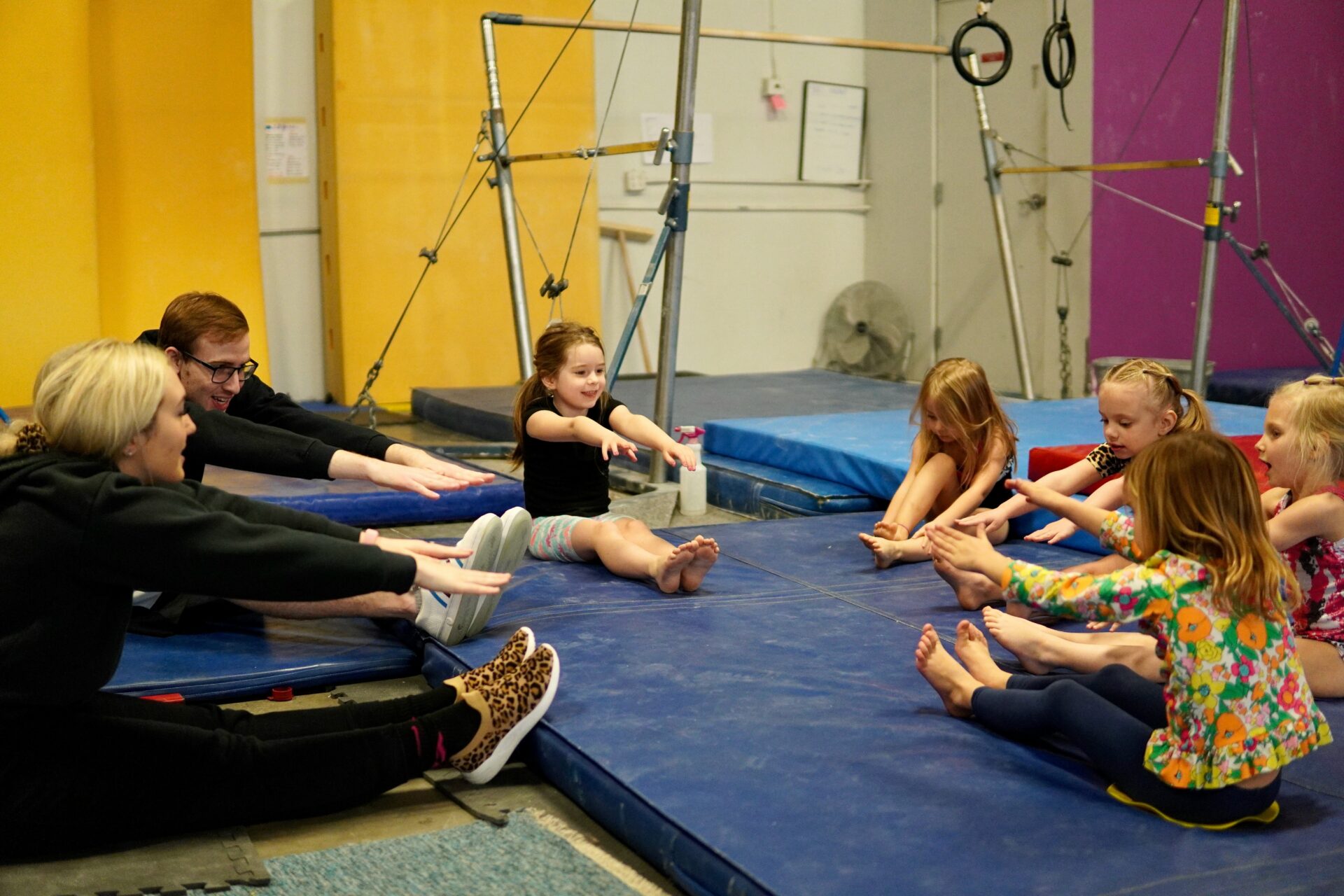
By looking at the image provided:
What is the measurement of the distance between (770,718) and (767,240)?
6.42 meters

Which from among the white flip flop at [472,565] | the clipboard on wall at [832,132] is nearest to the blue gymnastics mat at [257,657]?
the white flip flop at [472,565]

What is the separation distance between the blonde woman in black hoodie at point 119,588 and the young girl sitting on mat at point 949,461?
165 centimetres

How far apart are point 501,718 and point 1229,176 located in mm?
5744

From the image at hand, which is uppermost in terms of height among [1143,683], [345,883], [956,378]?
[956,378]

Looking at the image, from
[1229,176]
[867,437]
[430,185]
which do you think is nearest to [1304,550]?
[867,437]

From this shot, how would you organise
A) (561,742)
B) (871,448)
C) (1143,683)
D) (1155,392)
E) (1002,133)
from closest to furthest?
(1143,683), (561,742), (1155,392), (871,448), (1002,133)

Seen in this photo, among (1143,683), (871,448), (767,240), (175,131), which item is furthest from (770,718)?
(767,240)

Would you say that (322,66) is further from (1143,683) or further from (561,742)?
(1143,683)

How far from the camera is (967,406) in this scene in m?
3.46

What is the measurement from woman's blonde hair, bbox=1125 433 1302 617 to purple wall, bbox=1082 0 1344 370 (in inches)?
209

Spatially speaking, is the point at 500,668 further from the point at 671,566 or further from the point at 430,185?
the point at 430,185

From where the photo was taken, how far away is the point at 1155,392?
9.63 ft

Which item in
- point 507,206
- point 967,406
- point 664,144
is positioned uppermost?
point 664,144

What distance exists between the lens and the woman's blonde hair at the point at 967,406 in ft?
11.3
